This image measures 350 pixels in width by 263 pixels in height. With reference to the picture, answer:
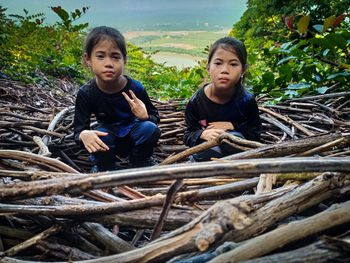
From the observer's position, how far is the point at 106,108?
198cm

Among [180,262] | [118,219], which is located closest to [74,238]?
[118,219]

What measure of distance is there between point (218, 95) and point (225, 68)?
28 cm

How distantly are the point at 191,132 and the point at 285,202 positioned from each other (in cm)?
128

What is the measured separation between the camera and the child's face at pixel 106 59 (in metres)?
1.72

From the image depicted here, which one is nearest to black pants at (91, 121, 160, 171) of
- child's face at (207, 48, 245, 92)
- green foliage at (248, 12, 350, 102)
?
child's face at (207, 48, 245, 92)

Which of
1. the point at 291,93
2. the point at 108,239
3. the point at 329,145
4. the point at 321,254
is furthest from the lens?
the point at 291,93

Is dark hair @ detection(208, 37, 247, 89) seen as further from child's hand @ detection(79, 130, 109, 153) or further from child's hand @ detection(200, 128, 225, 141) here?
child's hand @ detection(79, 130, 109, 153)

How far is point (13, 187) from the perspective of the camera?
651 mm

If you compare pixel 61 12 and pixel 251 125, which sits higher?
pixel 61 12

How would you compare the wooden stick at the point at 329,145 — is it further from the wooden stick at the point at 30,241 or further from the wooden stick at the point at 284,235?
the wooden stick at the point at 30,241

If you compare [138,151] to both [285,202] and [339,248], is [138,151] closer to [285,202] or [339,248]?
[285,202]

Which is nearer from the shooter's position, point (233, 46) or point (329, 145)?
point (329, 145)

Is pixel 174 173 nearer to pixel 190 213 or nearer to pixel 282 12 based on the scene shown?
pixel 190 213

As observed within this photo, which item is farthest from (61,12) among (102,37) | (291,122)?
(291,122)
